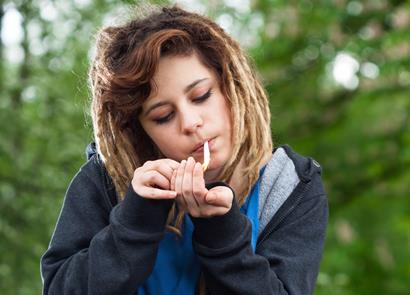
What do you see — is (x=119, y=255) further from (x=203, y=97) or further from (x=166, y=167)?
(x=203, y=97)

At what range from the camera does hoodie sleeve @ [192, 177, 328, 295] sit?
199 cm

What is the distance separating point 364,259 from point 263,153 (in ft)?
39.0

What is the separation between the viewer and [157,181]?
1.95 metres

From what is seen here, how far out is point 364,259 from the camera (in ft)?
Answer: 45.1

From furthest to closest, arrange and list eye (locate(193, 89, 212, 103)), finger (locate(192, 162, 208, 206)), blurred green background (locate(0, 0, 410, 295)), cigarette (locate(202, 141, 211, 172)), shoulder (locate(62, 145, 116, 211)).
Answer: blurred green background (locate(0, 0, 410, 295)) → shoulder (locate(62, 145, 116, 211)) → eye (locate(193, 89, 212, 103)) → cigarette (locate(202, 141, 211, 172)) → finger (locate(192, 162, 208, 206))

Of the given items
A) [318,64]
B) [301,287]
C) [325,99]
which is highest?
[301,287]

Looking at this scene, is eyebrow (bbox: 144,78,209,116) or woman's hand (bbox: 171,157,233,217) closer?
woman's hand (bbox: 171,157,233,217)

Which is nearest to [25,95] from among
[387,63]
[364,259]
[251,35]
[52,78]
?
[52,78]

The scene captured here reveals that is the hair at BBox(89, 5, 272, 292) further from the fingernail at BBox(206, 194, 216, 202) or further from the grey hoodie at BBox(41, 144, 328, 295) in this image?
the fingernail at BBox(206, 194, 216, 202)

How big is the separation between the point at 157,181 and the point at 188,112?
0.24 metres

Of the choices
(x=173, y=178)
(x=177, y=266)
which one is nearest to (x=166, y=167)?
(x=173, y=178)

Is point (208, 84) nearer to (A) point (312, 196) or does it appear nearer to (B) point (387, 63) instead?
(A) point (312, 196)

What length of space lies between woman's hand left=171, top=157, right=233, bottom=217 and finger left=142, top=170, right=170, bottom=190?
0.05 ft

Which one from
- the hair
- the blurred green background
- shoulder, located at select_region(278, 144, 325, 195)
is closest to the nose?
the hair
